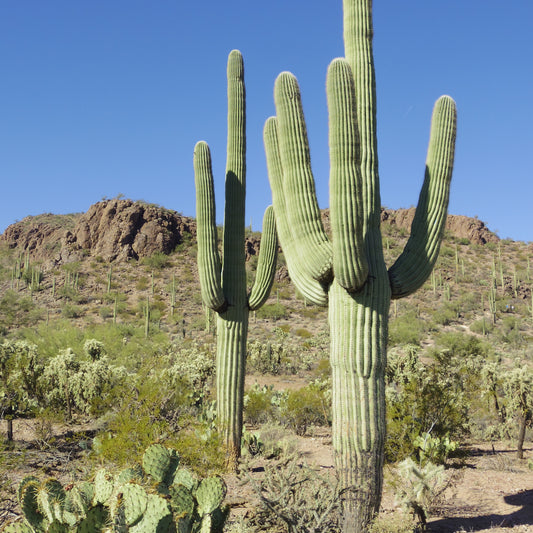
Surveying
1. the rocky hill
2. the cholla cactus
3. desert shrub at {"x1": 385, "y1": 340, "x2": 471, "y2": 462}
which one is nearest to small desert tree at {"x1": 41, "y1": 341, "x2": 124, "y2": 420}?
desert shrub at {"x1": 385, "y1": 340, "x2": 471, "y2": 462}

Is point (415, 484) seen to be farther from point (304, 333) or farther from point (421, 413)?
point (304, 333)

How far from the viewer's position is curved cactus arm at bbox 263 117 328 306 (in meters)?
6.37

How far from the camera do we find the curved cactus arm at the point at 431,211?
21.0 feet

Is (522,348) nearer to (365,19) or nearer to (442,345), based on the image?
(442,345)

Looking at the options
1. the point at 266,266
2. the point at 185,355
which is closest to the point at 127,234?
the point at 185,355

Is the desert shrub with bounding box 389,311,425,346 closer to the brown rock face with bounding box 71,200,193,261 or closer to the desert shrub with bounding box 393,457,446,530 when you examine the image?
the desert shrub with bounding box 393,457,446,530

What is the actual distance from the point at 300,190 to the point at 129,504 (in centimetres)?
→ 413

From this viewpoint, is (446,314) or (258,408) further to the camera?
(446,314)

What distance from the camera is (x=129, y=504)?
3.38 meters

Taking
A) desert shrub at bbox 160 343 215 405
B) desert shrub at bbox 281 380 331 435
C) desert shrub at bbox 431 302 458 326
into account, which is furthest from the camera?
desert shrub at bbox 431 302 458 326

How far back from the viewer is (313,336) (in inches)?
1212

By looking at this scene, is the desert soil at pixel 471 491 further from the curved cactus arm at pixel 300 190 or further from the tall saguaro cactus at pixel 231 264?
the curved cactus arm at pixel 300 190

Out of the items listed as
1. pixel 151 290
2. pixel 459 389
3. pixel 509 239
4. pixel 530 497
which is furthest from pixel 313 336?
pixel 509 239

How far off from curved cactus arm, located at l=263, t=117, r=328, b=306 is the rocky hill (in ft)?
128
